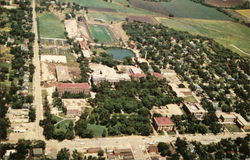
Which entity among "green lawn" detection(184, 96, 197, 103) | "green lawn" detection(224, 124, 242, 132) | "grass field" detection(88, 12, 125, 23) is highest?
"grass field" detection(88, 12, 125, 23)

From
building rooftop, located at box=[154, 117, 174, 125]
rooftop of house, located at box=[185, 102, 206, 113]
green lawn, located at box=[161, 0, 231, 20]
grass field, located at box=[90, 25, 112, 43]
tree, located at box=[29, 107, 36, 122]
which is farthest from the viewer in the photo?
green lawn, located at box=[161, 0, 231, 20]

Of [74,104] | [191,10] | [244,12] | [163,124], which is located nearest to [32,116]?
[74,104]

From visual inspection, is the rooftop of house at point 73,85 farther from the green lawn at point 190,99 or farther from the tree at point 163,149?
the green lawn at point 190,99

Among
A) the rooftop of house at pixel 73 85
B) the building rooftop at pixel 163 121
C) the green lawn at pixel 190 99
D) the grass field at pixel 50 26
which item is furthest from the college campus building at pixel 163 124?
the grass field at pixel 50 26

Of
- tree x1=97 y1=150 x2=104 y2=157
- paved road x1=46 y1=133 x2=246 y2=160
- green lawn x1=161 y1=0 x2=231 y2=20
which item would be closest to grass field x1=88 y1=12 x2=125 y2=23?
green lawn x1=161 y1=0 x2=231 y2=20

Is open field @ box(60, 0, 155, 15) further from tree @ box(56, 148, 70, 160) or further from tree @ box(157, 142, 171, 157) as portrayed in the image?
tree @ box(56, 148, 70, 160)
